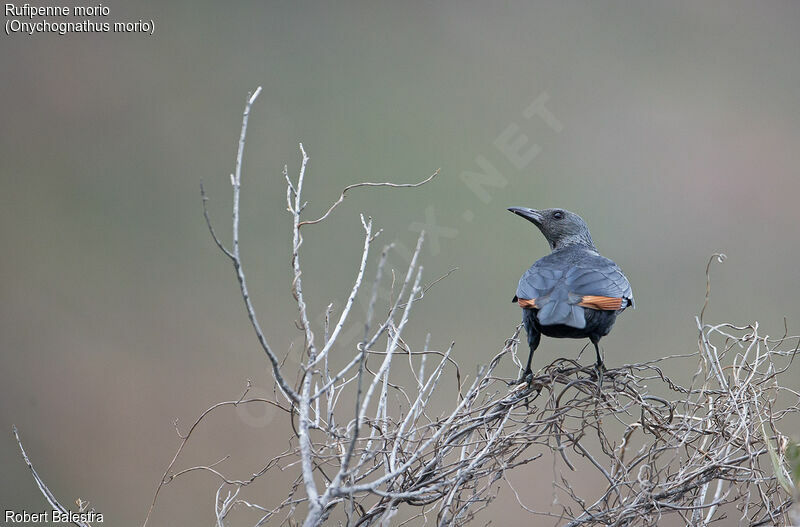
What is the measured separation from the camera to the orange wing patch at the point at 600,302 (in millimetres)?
2316

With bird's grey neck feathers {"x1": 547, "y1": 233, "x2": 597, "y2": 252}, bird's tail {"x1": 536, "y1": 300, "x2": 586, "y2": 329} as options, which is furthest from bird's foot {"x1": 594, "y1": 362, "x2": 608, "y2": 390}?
bird's grey neck feathers {"x1": 547, "y1": 233, "x2": 597, "y2": 252}

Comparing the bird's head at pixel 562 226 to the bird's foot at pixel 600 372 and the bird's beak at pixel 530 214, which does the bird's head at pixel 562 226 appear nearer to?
the bird's beak at pixel 530 214

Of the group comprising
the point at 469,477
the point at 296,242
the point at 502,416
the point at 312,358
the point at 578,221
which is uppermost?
the point at 578,221

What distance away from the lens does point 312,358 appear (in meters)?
1.63

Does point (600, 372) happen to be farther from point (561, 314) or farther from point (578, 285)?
point (578, 285)

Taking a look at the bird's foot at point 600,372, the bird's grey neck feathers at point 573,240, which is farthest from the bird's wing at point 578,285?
the bird's grey neck feathers at point 573,240

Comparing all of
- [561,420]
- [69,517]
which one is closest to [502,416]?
[561,420]

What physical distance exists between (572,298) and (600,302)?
0.10 m

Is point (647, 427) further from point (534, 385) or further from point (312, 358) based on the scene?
point (312, 358)

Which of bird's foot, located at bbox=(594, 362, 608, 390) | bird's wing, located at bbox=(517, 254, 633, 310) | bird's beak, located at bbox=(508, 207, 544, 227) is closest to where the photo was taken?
bird's foot, located at bbox=(594, 362, 608, 390)

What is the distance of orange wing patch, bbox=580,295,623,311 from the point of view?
2.32 meters

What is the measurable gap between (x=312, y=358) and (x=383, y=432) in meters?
0.41

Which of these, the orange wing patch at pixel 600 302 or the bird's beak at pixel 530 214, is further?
the bird's beak at pixel 530 214

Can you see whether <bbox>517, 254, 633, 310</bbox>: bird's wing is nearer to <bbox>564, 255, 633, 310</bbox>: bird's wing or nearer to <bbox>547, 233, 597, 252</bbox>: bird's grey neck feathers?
<bbox>564, 255, 633, 310</bbox>: bird's wing
